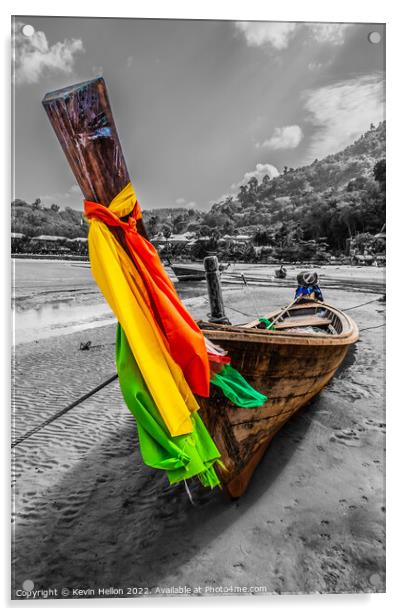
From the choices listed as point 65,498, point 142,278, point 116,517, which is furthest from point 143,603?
point 142,278

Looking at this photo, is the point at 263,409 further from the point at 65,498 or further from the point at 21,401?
the point at 21,401

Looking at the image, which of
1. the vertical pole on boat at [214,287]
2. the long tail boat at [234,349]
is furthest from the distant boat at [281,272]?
the vertical pole on boat at [214,287]

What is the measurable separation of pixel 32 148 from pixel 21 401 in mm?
1877

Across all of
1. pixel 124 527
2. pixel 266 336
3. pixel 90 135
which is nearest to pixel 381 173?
pixel 266 336

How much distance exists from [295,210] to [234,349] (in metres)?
1.76

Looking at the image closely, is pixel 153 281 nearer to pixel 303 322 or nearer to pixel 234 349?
pixel 234 349

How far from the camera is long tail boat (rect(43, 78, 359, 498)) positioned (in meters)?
1.34

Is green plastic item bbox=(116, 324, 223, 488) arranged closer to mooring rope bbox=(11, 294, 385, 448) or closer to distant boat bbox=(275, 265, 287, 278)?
mooring rope bbox=(11, 294, 385, 448)

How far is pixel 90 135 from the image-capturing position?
1356 millimetres

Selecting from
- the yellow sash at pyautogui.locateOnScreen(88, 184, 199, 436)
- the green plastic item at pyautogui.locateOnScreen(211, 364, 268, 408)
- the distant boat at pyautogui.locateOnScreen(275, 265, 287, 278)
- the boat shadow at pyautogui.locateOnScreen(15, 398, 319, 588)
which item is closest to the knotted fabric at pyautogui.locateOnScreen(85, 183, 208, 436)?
the yellow sash at pyautogui.locateOnScreen(88, 184, 199, 436)

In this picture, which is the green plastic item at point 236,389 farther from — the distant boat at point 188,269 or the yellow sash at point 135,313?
the distant boat at point 188,269

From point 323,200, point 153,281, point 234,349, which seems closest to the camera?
point 153,281

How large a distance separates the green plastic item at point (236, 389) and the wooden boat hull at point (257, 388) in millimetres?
40

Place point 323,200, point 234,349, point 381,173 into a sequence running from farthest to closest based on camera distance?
1. point 323,200
2. point 381,173
3. point 234,349
